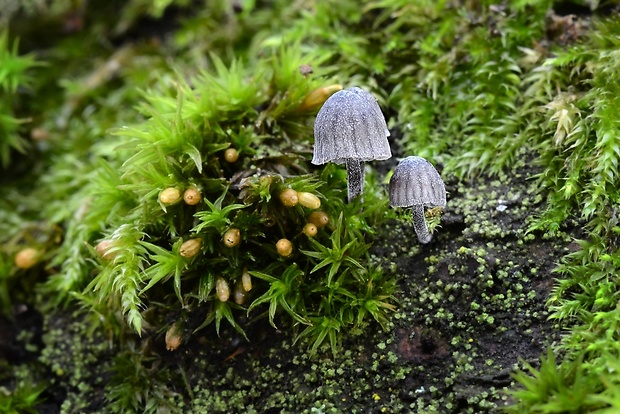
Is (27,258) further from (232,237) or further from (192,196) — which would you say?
(232,237)

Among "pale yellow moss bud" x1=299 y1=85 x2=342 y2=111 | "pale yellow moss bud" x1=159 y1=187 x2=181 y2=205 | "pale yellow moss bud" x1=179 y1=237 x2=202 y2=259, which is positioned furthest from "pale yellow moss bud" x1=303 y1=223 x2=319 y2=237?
"pale yellow moss bud" x1=299 y1=85 x2=342 y2=111

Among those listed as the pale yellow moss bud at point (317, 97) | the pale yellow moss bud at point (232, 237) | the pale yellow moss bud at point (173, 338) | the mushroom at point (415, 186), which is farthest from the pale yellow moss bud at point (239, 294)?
the pale yellow moss bud at point (317, 97)

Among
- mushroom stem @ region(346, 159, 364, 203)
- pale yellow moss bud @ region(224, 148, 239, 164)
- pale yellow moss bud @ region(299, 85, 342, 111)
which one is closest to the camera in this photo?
mushroom stem @ region(346, 159, 364, 203)

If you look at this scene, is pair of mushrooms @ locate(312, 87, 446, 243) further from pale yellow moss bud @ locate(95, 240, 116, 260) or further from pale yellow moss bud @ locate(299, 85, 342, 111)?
pale yellow moss bud @ locate(95, 240, 116, 260)

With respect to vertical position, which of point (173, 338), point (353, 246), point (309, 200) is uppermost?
point (309, 200)

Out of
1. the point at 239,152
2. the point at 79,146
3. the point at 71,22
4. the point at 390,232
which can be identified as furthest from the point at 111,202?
the point at 71,22

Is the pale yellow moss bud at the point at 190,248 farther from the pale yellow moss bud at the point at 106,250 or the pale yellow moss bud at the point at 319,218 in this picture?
the pale yellow moss bud at the point at 319,218

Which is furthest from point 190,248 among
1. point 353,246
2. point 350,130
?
point 350,130

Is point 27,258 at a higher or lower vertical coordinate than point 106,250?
lower
